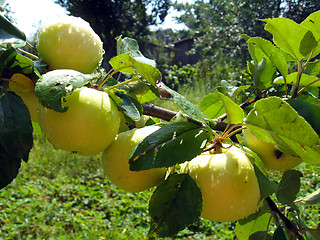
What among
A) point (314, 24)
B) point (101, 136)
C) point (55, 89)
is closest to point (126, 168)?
point (101, 136)

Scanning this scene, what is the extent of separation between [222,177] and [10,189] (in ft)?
8.02

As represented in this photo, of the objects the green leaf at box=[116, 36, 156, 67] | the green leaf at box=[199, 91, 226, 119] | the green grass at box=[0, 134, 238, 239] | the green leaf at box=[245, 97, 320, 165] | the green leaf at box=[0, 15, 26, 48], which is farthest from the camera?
the green grass at box=[0, 134, 238, 239]

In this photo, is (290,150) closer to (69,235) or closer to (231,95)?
(231,95)

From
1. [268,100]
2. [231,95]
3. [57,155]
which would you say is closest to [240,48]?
[57,155]

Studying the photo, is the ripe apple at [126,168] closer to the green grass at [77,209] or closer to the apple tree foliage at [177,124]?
the apple tree foliage at [177,124]

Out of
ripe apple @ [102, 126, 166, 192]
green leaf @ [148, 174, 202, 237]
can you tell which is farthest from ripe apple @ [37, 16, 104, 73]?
green leaf @ [148, 174, 202, 237]

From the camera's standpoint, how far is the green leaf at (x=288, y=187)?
52cm

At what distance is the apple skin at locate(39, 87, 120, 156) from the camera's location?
41cm

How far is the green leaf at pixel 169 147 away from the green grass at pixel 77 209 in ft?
5.33

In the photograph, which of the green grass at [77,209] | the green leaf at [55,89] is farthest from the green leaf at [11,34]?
the green grass at [77,209]

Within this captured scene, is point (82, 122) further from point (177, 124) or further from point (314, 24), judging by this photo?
point (314, 24)

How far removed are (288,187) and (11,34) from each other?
1.78 feet

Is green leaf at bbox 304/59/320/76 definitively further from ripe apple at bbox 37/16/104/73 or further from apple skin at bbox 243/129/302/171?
ripe apple at bbox 37/16/104/73

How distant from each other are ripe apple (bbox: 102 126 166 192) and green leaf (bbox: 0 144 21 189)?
14cm
